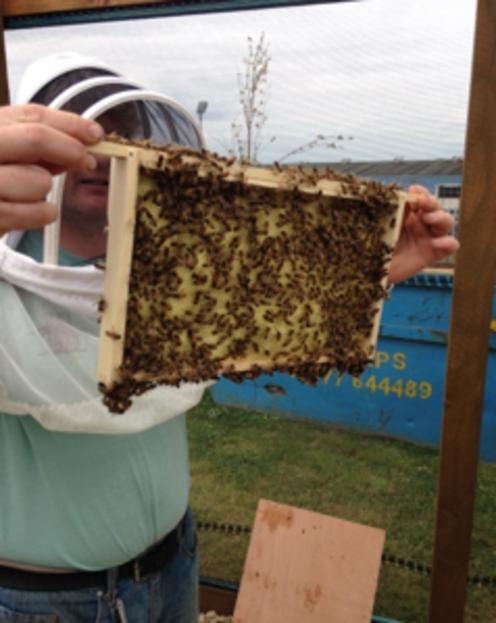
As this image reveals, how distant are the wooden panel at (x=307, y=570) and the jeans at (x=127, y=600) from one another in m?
A: 1.16

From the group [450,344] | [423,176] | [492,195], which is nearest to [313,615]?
[450,344]

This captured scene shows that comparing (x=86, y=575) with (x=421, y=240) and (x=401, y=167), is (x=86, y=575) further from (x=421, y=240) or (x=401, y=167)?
(x=401, y=167)

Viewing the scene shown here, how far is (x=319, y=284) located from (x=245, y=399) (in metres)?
3.91

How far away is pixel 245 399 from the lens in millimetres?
5281

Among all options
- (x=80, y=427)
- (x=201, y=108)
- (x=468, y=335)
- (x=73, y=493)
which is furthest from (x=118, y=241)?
(x=201, y=108)

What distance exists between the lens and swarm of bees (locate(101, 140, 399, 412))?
1.13 metres

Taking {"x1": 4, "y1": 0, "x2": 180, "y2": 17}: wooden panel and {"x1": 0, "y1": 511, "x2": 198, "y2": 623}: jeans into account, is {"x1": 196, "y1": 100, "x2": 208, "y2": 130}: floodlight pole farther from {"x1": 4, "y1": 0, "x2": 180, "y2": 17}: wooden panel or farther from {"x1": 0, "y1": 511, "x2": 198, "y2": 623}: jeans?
{"x1": 0, "y1": 511, "x2": 198, "y2": 623}: jeans

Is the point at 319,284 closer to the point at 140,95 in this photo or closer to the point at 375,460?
the point at 140,95

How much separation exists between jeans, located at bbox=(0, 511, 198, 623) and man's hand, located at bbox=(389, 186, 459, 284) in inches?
35.8

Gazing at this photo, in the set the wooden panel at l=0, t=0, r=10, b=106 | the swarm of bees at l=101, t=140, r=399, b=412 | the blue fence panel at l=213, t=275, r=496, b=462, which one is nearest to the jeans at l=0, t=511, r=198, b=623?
the swarm of bees at l=101, t=140, r=399, b=412

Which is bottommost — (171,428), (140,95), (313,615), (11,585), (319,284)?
(313,615)

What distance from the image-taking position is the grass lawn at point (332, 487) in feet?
11.2

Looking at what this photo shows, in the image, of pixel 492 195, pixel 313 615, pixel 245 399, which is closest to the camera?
pixel 492 195

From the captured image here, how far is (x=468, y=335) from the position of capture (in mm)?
2289
